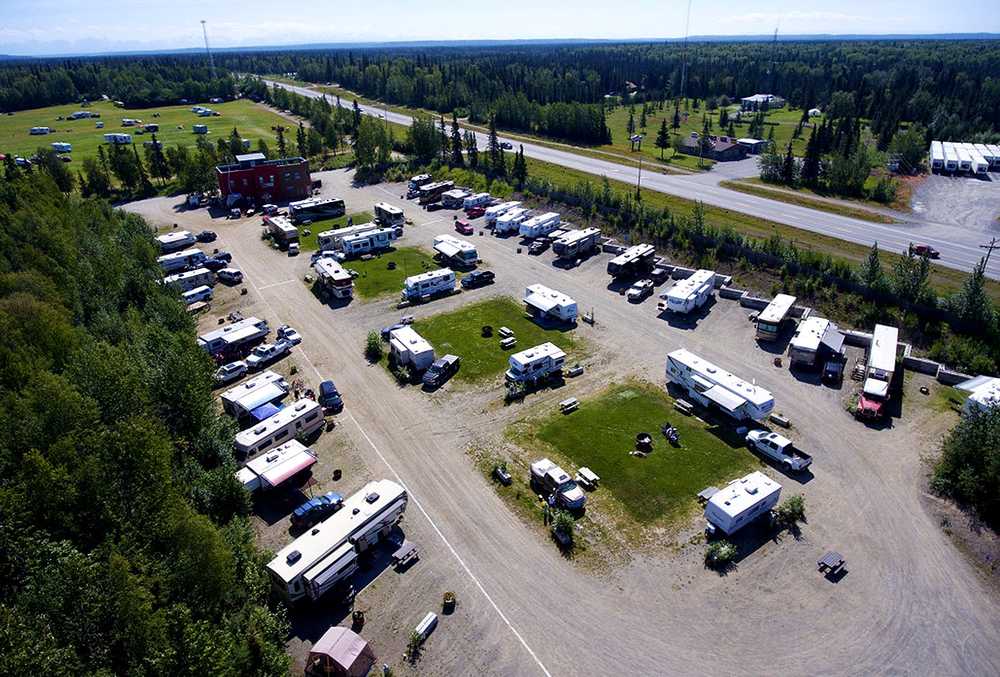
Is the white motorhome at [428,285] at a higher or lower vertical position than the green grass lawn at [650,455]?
higher

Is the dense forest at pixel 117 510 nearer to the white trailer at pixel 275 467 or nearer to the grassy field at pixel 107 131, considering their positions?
the white trailer at pixel 275 467

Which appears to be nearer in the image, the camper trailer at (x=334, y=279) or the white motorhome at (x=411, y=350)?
the white motorhome at (x=411, y=350)

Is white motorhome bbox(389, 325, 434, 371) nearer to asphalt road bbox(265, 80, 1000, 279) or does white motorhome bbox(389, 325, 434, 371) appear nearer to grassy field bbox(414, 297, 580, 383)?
grassy field bbox(414, 297, 580, 383)

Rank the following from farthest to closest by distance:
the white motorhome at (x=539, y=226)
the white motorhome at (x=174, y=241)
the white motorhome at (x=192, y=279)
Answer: the white motorhome at (x=539, y=226) → the white motorhome at (x=174, y=241) → the white motorhome at (x=192, y=279)

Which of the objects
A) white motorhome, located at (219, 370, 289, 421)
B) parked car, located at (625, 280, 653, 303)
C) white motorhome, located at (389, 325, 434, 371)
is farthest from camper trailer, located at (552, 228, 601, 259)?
white motorhome, located at (219, 370, 289, 421)

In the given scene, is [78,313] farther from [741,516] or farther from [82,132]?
[82,132]

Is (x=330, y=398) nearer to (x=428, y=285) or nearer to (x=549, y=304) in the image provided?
(x=428, y=285)

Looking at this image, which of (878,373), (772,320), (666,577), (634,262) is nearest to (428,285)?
(634,262)

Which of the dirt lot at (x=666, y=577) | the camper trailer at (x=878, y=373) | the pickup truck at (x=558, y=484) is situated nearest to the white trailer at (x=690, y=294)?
the dirt lot at (x=666, y=577)
